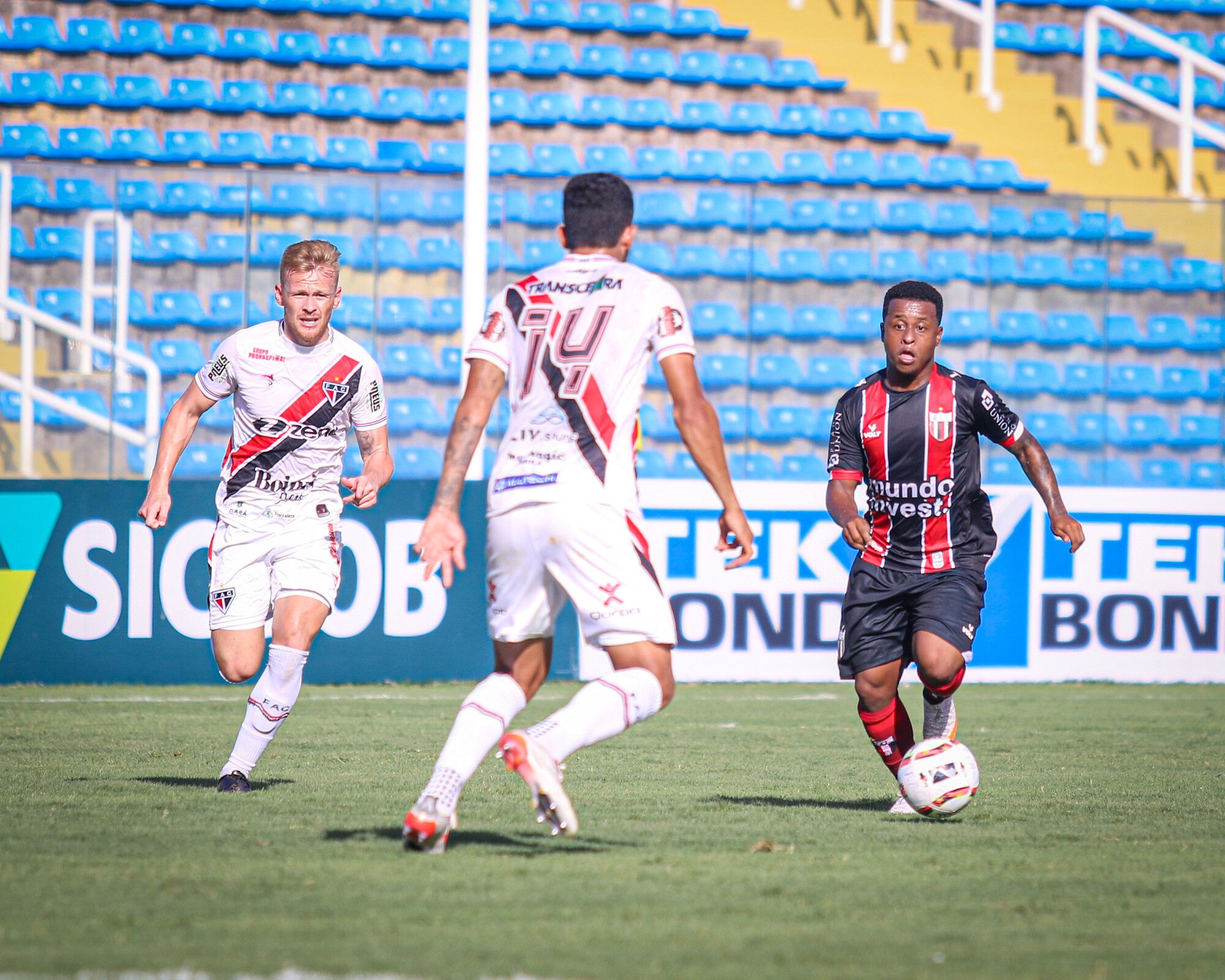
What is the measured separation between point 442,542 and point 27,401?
780 centimetres

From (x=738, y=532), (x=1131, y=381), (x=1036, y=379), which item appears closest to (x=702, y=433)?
(x=738, y=532)

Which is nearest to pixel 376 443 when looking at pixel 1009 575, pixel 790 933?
pixel 790 933

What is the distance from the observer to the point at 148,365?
38.8 feet

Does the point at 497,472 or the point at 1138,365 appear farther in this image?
the point at 1138,365

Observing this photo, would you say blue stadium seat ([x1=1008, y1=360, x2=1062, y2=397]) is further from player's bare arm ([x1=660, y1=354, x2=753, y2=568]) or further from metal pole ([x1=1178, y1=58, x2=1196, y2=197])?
player's bare arm ([x1=660, y1=354, x2=753, y2=568])

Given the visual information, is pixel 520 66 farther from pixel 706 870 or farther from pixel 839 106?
pixel 706 870

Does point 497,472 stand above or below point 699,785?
above

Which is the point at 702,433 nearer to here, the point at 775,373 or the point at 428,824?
the point at 428,824

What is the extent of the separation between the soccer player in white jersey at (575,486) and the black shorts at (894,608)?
1.59m

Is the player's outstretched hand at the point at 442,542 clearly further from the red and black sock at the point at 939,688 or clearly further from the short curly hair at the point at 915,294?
the short curly hair at the point at 915,294

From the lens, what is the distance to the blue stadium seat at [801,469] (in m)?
12.6

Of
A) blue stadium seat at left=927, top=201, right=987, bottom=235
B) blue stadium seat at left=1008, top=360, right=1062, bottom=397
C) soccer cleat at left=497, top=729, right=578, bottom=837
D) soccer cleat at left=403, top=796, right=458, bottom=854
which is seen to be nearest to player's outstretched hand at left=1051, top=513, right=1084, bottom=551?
soccer cleat at left=497, top=729, right=578, bottom=837

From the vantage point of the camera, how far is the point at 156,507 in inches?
246

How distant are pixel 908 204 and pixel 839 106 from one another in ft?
12.1
